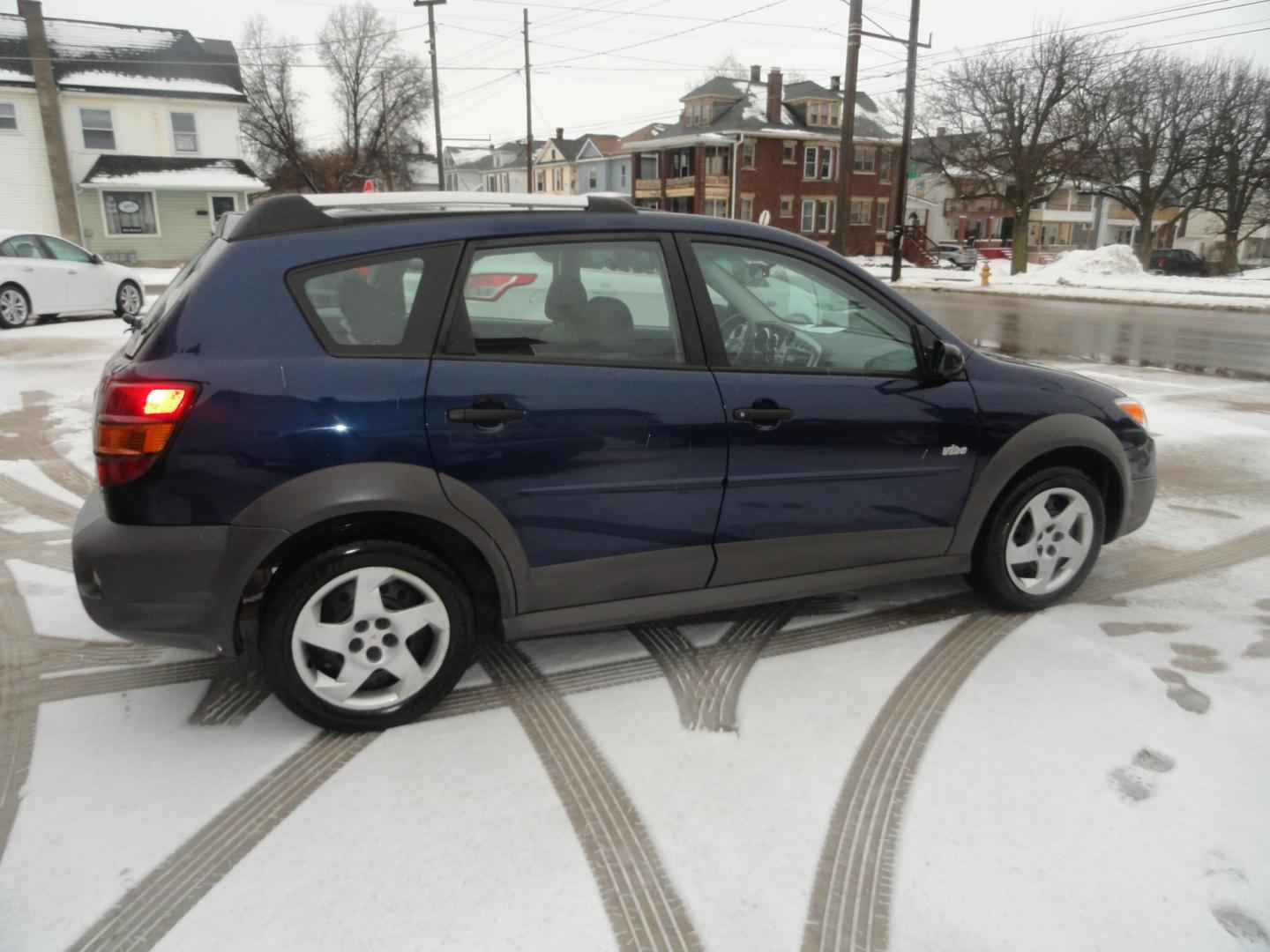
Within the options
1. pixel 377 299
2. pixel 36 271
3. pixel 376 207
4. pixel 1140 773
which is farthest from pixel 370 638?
pixel 36 271

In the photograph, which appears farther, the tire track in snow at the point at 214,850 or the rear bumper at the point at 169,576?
the rear bumper at the point at 169,576

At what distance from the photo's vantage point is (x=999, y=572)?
377cm

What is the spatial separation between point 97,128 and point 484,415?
3647 cm

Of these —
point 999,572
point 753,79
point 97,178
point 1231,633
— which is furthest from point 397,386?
point 753,79

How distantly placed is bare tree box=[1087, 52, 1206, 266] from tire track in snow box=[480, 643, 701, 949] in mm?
39604

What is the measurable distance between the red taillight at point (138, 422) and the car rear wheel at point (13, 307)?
12630 mm

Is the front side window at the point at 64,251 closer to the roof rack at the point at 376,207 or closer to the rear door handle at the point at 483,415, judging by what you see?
the roof rack at the point at 376,207

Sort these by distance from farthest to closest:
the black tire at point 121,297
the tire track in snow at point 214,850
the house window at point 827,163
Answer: the house window at point 827,163 → the black tire at point 121,297 → the tire track in snow at point 214,850

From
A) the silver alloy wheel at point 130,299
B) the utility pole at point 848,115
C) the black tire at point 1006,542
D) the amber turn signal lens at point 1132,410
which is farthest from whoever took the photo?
the utility pole at point 848,115

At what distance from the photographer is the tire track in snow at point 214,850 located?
2.13 m

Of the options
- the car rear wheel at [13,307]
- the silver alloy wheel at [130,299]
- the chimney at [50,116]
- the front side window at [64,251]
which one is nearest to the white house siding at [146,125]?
the chimney at [50,116]

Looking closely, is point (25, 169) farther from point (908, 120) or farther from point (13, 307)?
point (908, 120)

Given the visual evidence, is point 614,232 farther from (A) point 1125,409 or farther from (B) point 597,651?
(A) point 1125,409

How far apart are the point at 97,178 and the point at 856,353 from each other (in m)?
35.1
